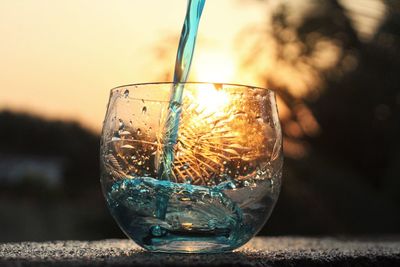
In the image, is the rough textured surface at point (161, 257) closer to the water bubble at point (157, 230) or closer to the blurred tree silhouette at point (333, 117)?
the water bubble at point (157, 230)

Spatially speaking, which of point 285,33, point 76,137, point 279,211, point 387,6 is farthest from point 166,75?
point 76,137

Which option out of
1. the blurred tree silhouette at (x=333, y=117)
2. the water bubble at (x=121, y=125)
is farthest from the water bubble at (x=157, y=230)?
the blurred tree silhouette at (x=333, y=117)

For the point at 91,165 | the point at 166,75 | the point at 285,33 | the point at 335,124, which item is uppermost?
the point at 285,33

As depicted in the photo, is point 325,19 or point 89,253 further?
point 325,19

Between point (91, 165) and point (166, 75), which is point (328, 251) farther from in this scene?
point (91, 165)

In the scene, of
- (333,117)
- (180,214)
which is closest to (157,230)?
(180,214)

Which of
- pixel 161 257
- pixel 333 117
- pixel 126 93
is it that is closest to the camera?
pixel 161 257

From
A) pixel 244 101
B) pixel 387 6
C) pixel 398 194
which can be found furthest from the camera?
pixel 398 194

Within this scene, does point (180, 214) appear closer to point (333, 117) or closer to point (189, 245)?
point (189, 245)
